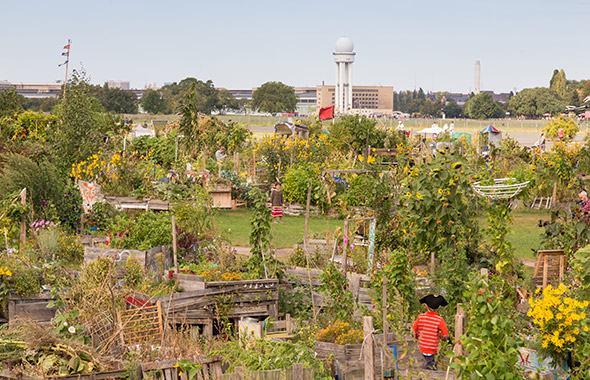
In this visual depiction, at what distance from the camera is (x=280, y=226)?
64.0 ft

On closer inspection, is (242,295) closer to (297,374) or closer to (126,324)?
(126,324)

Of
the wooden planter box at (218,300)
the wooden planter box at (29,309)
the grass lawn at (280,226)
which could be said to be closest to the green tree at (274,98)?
the grass lawn at (280,226)

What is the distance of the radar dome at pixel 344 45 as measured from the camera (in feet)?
398

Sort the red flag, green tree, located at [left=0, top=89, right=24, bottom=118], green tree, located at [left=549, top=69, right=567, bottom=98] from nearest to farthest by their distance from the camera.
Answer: green tree, located at [left=0, top=89, right=24, bottom=118] → the red flag → green tree, located at [left=549, top=69, right=567, bottom=98]

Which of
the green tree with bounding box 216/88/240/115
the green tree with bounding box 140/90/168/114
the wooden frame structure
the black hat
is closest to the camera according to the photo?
the black hat

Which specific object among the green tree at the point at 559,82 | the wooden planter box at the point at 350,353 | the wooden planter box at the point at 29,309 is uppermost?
the green tree at the point at 559,82

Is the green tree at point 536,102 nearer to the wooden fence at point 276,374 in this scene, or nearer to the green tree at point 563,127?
the green tree at point 563,127

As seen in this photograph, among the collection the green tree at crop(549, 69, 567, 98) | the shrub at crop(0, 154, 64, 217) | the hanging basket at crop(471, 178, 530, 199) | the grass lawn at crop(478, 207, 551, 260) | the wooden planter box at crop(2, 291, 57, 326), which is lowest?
the grass lawn at crop(478, 207, 551, 260)

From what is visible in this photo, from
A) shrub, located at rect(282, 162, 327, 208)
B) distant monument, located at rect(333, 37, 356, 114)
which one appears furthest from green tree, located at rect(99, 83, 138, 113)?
shrub, located at rect(282, 162, 327, 208)

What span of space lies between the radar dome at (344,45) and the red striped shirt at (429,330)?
11489 centimetres

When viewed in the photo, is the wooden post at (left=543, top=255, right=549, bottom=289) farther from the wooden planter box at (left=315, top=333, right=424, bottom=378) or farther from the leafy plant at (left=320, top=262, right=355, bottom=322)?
the wooden planter box at (left=315, top=333, right=424, bottom=378)

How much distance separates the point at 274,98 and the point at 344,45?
72.2 ft

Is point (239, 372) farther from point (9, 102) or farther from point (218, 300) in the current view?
point (9, 102)

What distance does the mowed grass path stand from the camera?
17.1m
